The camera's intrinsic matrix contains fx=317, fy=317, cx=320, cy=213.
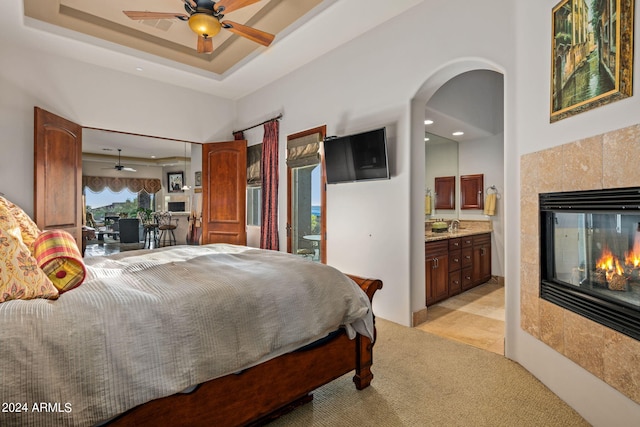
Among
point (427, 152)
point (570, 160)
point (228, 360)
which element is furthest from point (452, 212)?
point (228, 360)

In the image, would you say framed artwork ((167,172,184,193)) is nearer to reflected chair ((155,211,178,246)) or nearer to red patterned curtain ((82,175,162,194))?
red patterned curtain ((82,175,162,194))

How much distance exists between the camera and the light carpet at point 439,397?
1760 millimetres

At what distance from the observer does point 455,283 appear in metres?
4.21

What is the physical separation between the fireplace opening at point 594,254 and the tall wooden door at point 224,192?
3975mm

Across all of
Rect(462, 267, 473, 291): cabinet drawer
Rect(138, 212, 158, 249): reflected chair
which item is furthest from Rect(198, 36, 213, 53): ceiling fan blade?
Rect(138, 212, 158, 249): reflected chair

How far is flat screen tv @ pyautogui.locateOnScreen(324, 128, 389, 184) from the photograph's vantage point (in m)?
3.22

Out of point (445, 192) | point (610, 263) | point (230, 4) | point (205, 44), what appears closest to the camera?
point (610, 263)

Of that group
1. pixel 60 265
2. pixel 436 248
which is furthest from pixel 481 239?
pixel 60 265

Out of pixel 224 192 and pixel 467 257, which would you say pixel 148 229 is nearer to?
pixel 224 192

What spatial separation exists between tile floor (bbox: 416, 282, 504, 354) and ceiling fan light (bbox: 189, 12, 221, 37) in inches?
135

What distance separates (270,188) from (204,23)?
238cm

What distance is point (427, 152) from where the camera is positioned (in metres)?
5.77

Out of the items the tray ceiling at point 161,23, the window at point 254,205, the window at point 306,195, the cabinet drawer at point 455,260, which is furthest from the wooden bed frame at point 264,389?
the window at point 254,205

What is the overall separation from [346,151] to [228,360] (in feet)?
8.68
